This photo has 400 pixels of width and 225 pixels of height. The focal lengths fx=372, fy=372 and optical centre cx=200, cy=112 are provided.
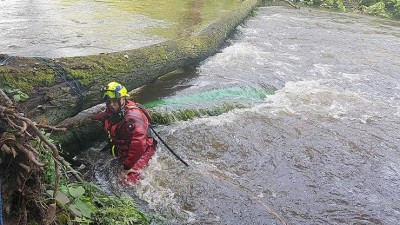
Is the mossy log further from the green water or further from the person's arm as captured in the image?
the person's arm

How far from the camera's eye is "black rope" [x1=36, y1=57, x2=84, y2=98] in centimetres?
526

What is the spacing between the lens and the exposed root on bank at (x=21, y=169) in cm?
265

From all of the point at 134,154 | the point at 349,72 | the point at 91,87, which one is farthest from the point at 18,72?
the point at 349,72

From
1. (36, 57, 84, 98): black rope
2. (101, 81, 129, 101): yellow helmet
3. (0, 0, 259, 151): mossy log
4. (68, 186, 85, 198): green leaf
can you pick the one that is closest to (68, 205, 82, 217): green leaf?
(68, 186, 85, 198): green leaf

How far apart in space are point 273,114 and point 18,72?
4.85m

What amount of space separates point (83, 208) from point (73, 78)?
2791 mm

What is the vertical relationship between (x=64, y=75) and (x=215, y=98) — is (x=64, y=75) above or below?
above

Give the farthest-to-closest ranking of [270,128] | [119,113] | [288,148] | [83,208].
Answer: [270,128]
[288,148]
[119,113]
[83,208]

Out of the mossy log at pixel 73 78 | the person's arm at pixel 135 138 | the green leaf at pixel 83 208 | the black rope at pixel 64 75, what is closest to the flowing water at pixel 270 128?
the person's arm at pixel 135 138

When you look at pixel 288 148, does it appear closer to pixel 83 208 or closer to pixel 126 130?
pixel 126 130

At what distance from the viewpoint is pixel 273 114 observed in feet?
25.1

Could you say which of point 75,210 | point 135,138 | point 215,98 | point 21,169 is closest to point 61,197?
point 75,210

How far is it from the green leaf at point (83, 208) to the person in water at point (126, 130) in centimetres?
186

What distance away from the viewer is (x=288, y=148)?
21.0ft
